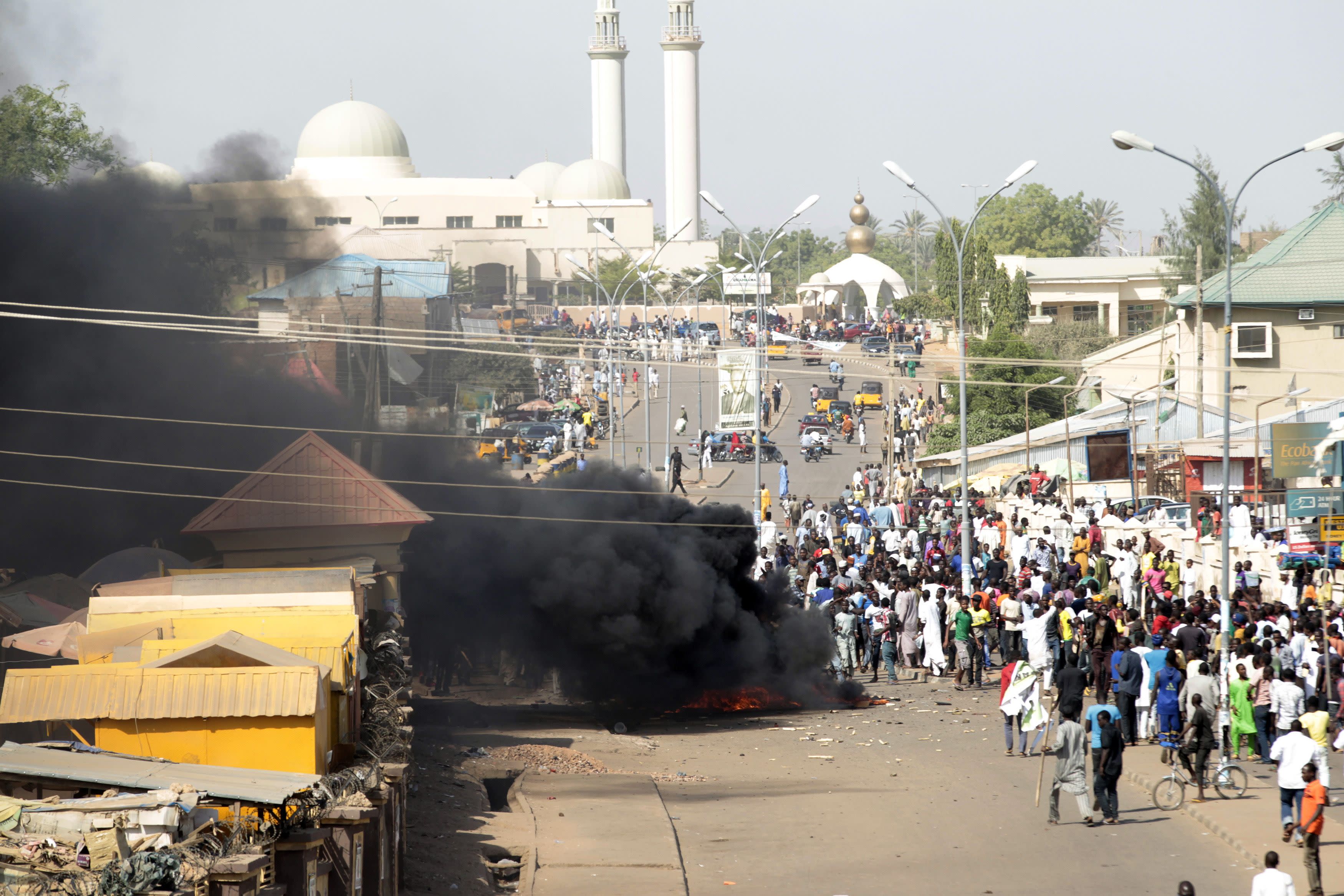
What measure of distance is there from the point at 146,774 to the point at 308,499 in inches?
344

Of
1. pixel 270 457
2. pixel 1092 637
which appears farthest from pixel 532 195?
pixel 1092 637

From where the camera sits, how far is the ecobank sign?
2098cm

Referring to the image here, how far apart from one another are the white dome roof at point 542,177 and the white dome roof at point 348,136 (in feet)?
47.3

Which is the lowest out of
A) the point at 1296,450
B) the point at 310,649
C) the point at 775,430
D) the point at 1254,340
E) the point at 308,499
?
the point at 310,649

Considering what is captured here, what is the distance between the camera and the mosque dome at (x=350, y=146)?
8269cm

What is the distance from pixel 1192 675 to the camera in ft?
43.7

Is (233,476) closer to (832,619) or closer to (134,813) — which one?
(832,619)

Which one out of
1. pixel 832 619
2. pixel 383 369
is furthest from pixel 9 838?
pixel 383 369

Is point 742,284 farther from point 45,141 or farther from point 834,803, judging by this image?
point 834,803

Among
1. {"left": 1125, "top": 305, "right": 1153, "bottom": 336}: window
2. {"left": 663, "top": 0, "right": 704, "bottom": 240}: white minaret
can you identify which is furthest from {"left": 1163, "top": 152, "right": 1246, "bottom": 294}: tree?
{"left": 663, "top": 0, "right": 704, "bottom": 240}: white minaret

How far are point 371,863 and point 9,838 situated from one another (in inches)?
97.8

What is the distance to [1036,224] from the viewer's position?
99.9 m

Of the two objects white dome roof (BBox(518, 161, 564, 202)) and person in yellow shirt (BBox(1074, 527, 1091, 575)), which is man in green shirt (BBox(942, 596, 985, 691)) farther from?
white dome roof (BBox(518, 161, 564, 202))

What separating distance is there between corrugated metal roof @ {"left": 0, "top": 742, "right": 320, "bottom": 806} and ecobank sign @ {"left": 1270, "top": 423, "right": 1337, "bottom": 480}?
16.6 m
